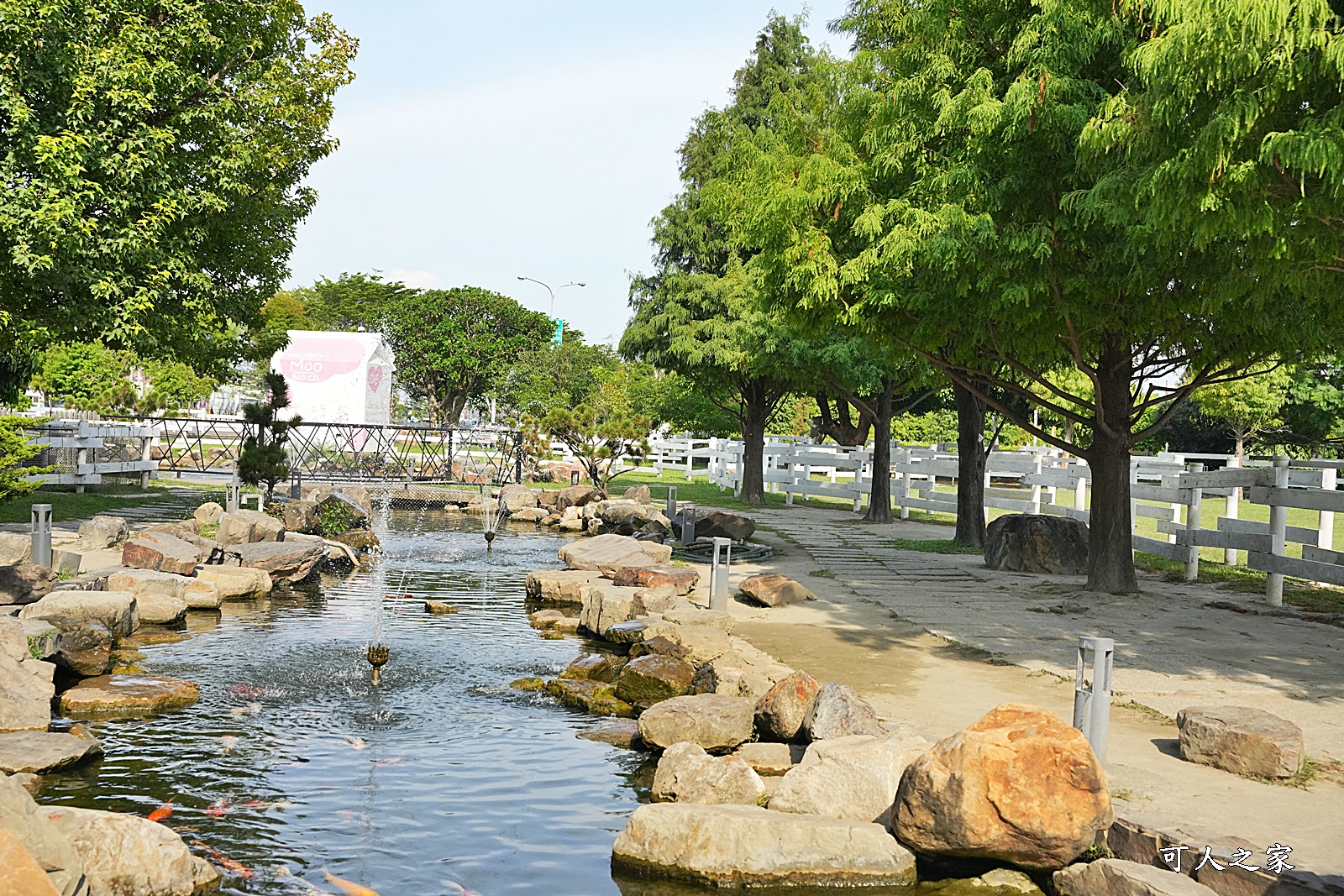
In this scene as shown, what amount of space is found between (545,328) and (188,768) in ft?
217

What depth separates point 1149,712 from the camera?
8.30 m

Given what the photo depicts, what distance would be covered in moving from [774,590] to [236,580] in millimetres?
6689

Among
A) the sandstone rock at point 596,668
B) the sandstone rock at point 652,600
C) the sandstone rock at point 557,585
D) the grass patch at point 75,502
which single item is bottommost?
the sandstone rock at point 596,668

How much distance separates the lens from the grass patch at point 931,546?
63.4 ft

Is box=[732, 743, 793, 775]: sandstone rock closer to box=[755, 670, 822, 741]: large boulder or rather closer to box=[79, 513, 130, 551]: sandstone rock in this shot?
box=[755, 670, 822, 741]: large boulder

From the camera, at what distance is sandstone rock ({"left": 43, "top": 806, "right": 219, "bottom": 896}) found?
210 inches

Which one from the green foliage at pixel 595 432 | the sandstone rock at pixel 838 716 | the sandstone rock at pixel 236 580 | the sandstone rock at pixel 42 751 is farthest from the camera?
the green foliage at pixel 595 432

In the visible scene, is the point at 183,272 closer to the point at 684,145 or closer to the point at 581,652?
the point at 581,652

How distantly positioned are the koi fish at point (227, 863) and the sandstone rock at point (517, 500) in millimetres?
21781

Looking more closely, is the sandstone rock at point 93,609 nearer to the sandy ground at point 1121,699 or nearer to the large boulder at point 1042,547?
the sandy ground at point 1121,699

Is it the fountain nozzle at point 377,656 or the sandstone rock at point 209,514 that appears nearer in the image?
the fountain nozzle at point 377,656

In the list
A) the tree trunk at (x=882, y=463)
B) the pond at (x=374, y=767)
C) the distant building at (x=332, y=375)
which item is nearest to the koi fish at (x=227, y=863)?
the pond at (x=374, y=767)

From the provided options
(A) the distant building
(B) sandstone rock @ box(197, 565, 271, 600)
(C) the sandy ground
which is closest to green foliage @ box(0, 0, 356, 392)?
(B) sandstone rock @ box(197, 565, 271, 600)

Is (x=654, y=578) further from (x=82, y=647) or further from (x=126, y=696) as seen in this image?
(x=126, y=696)
